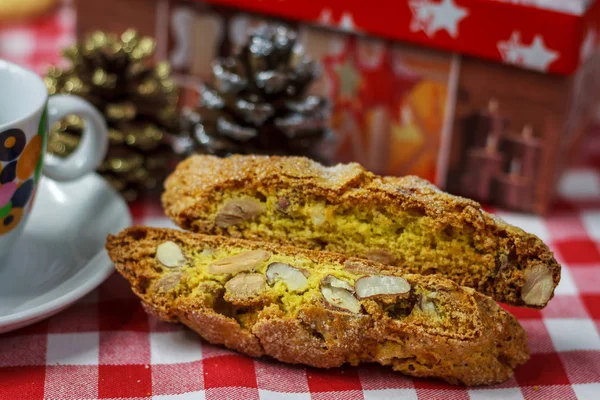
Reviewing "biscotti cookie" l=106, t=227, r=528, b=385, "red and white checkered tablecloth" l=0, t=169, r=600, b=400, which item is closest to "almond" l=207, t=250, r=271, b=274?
"biscotti cookie" l=106, t=227, r=528, b=385

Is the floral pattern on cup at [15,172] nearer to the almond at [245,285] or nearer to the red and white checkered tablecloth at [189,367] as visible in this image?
the red and white checkered tablecloth at [189,367]

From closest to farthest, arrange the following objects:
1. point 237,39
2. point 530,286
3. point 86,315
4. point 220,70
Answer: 1. point 530,286
2. point 86,315
3. point 220,70
4. point 237,39

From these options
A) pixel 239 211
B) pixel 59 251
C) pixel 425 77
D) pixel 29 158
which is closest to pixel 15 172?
pixel 29 158

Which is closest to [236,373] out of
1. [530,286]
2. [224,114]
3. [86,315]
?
[86,315]

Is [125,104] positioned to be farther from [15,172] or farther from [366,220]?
[366,220]

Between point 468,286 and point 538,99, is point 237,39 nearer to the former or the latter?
point 538,99

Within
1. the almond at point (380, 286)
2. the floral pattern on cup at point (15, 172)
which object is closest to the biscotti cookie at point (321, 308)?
the almond at point (380, 286)

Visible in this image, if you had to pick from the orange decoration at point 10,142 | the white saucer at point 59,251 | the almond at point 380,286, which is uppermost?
the orange decoration at point 10,142
